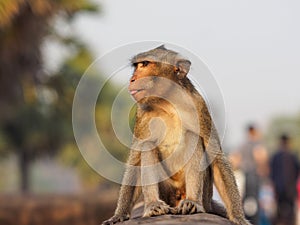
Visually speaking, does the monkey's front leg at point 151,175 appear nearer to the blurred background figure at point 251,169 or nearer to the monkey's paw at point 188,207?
the monkey's paw at point 188,207

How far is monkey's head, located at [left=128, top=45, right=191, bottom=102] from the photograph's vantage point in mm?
5590

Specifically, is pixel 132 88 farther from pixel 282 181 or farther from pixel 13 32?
pixel 13 32

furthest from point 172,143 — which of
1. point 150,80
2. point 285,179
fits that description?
point 285,179

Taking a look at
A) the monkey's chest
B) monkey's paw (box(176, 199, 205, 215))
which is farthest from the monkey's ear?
monkey's paw (box(176, 199, 205, 215))

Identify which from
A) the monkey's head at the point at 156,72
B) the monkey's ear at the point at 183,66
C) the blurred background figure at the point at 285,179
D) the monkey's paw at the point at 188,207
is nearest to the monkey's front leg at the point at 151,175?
the monkey's paw at the point at 188,207

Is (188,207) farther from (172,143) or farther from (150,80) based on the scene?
(150,80)

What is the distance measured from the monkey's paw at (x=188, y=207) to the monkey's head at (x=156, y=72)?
0.66 m

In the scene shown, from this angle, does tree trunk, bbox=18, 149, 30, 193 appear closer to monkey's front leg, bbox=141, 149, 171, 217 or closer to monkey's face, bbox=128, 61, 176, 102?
monkey's front leg, bbox=141, 149, 171, 217

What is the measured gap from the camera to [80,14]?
76.6 feet

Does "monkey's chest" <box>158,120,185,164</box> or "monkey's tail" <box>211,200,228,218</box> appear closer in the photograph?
"monkey's chest" <box>158,120,185,164</box>

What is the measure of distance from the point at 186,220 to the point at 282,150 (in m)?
11.6

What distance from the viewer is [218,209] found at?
6328 millimetres

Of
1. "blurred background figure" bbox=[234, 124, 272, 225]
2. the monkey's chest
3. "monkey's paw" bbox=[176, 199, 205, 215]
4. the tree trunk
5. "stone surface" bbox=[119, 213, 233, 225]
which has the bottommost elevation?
"stone surface" bbox=[119, 213, 233, 225]

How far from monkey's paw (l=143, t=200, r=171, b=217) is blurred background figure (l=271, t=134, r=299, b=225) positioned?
1078 centimetres
